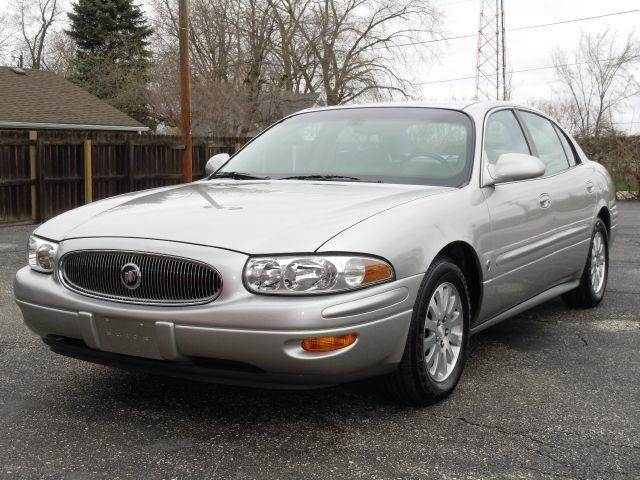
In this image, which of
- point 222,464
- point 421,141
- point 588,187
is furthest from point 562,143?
point 222,464

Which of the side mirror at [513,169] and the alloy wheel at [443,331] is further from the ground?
the side mirror at [513,169]

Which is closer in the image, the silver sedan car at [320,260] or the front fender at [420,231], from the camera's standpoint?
the silver sedan car at [320,260]

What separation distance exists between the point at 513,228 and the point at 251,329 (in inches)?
75.2

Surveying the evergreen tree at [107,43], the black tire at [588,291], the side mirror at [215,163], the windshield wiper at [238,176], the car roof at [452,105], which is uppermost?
the evergreen tree at [107,43]

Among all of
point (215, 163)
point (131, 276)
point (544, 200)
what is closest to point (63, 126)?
point (215, 163)

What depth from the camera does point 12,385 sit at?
404 cm

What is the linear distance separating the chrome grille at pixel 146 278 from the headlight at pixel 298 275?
0.51 feet

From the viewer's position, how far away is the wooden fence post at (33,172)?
46.9 feet

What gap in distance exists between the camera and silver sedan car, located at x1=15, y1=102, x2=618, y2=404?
3055 mm

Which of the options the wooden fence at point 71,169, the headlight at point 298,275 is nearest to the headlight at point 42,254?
the headlight at point 298,275

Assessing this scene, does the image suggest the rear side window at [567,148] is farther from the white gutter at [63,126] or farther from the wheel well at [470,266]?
the white gutter at [63,126]

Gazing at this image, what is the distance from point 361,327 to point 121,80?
36.7 m

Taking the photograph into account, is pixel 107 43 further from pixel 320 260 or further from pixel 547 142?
pixel 320 260

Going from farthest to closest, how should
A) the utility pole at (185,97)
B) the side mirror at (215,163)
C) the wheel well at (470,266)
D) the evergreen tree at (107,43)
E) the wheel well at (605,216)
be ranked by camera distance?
the evergreen tree at (107,43)
the utility pole at (185,97)
the wheel well at (605,216)
the side mirror at (215,163)
the wheel well at (470,266)
